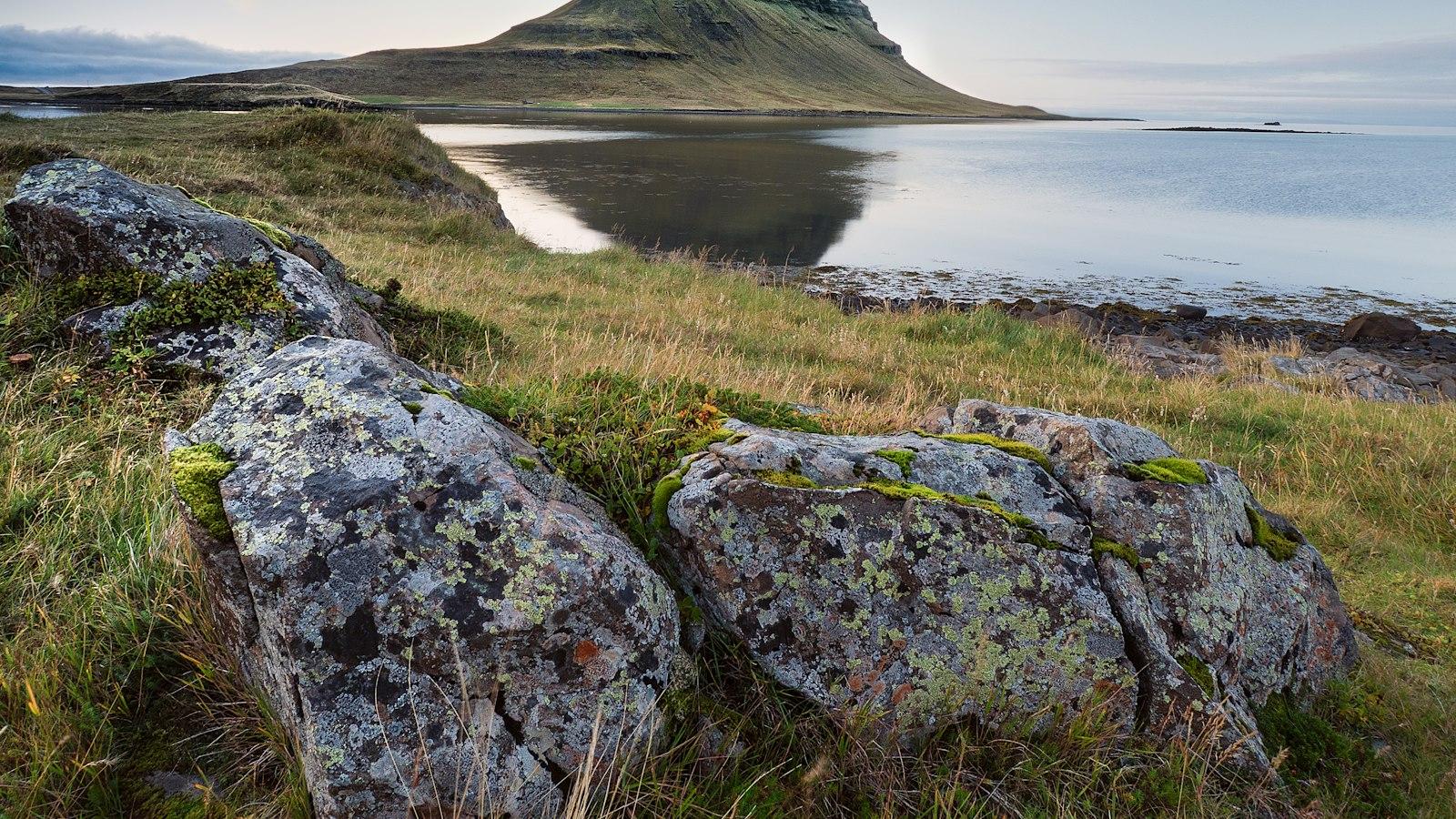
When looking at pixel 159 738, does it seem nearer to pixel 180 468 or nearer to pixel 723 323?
pixel 180 468

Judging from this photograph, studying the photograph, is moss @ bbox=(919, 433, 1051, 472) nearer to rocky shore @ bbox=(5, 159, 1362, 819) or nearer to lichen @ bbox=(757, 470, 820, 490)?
rocky shore @ bbox=(5, 159, 1362, 819)

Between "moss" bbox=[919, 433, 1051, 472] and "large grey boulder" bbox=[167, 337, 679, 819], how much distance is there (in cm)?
205

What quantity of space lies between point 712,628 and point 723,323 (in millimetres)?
11863

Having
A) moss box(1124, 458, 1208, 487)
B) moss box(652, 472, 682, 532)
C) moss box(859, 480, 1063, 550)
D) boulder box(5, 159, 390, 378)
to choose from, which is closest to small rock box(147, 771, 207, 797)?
moss box(652, 472, 682, 532)

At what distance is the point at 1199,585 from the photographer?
3748mm

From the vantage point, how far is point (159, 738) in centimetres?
307

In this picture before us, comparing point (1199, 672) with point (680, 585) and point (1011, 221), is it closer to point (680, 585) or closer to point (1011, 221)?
point (680, 585)

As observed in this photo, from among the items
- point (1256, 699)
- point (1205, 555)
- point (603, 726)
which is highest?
point (1205, 555)

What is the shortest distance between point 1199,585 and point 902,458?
1555 mm

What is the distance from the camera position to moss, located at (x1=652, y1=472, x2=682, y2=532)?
359 cm

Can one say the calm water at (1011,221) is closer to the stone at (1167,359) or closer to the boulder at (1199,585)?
the stone at (1167,359)

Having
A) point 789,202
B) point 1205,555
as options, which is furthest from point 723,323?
point 789,202

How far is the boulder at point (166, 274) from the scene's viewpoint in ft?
19.0

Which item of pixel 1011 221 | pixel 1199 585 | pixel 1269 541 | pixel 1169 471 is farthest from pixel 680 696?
pixel 1011 221
